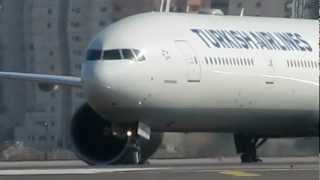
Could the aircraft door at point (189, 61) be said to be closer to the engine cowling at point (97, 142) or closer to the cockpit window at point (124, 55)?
the cockpit window at point (124, 55)

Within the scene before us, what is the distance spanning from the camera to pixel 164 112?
2891cm

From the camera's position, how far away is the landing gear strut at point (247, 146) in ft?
106

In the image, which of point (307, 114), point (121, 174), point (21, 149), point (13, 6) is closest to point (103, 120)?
point (307, 114)

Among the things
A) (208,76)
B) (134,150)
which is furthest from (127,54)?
(134,150)

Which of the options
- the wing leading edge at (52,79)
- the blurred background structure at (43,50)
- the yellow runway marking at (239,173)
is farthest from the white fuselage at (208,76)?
the blurred background structure at (43,50)

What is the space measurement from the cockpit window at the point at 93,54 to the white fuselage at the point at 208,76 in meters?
0.13

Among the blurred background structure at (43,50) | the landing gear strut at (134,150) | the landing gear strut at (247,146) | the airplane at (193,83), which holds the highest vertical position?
the airplane at (193,83)

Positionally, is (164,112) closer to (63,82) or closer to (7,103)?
(63,82)

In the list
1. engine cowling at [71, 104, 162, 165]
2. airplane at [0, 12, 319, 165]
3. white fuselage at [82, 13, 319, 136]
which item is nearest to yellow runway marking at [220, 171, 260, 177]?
airplane at [0, 12, 319, 165]

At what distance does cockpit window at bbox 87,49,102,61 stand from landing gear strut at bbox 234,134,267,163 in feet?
18.0

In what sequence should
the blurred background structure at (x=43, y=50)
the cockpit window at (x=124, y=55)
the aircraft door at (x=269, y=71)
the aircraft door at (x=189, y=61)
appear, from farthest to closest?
the blurred background structure at (x=43, y=50) < the aircraft door at (x=269, y=71) < the aircraft door at (x=189, y=61) < the cockpit window at (x=124, y=55)

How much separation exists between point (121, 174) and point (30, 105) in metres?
105

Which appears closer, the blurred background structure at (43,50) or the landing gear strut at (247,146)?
the landing gear strut at (247,146)

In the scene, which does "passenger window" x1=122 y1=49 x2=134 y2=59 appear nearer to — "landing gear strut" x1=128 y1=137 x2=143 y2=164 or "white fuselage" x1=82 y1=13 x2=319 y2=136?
"white fuselage" x1=82 y1=13 x2=319 y2=136
